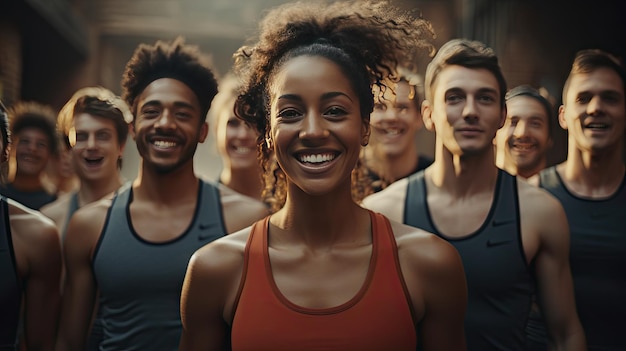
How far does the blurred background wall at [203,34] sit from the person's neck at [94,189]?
245 centimetres

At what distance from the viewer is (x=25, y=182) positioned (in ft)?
23.8

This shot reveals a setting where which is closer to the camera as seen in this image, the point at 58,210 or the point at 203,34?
the point at 58,210

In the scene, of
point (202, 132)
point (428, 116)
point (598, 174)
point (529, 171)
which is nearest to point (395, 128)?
point (529, 171)

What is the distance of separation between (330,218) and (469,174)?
4.54 ft

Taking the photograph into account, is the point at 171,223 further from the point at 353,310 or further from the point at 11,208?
the point at 353,310

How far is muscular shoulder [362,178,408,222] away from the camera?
4227mm

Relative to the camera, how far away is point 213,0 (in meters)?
19.5

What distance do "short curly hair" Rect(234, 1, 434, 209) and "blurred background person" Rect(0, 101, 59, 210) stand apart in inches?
165

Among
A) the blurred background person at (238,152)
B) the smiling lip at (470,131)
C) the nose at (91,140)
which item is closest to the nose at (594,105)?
the smiling lip at (470,131)

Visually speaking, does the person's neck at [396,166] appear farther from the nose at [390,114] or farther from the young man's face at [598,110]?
the young man's face at [598,110]

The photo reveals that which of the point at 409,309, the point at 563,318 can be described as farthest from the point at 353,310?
the point at 563,318

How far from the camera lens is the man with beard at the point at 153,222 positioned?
4.08 meters

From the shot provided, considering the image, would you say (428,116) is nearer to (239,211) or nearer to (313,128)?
(239,211)

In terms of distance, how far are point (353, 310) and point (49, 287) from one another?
2.21 m
